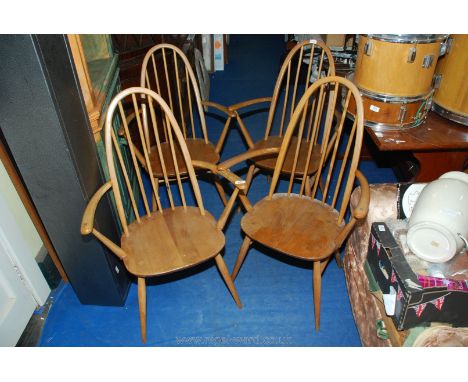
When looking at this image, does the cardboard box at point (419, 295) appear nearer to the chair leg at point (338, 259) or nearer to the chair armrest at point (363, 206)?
the chair armrest at point (363, 206)

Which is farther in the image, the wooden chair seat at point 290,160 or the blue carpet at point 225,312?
the wooden chair seat at point 290,160

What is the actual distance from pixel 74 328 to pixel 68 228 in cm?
54

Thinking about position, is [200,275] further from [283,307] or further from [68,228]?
[68,228]

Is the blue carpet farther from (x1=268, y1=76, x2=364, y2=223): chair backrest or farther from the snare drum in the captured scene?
the snare drum

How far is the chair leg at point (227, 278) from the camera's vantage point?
150 centimetres

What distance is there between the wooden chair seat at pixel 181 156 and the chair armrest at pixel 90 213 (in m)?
0.44

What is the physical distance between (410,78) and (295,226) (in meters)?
0.90

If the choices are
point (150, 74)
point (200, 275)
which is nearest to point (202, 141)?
point (150, 74)

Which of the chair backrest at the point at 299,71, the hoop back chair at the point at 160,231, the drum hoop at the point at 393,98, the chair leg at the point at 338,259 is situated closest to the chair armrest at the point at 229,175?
the hoop back chair at the point at 160,231

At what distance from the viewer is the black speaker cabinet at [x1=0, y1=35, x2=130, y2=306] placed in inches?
40.0

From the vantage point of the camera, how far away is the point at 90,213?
4.01 feet

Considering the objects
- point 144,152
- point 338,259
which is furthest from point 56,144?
point 338,259

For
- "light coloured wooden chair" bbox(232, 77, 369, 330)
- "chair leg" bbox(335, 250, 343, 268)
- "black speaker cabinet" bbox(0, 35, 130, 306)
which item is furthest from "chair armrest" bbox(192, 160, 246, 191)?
"chair leg" bbox(335, 250, 343, 268)

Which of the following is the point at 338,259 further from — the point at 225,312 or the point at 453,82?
the point at 453,82
